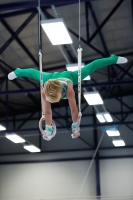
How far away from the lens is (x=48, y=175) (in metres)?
17.1

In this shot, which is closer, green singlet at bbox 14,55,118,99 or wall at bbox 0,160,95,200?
green singlet at bbox 14,55,118,99

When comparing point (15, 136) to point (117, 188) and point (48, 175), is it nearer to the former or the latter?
point (48, 175)

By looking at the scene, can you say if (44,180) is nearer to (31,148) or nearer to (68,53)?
(31,148)

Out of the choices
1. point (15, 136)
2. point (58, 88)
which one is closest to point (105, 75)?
point (15, 136)

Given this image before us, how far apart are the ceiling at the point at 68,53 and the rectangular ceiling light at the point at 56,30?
844 millimetres

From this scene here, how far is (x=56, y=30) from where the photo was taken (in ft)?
22.4

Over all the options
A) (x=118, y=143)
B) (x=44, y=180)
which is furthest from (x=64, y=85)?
(x=44, y=180)

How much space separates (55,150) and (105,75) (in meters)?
5.37

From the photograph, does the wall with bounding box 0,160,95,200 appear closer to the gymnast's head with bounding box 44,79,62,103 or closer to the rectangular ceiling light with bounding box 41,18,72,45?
the rectangular ceiling light with bounding box 41,18,72,45

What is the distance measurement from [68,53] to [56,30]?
4.52 meters

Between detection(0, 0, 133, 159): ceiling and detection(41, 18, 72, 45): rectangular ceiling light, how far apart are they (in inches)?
33.2

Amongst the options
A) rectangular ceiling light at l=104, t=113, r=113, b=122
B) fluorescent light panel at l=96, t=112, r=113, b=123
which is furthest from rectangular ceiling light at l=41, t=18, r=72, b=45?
rectangular ceiling light at l=104, t=113, r=113, b=122

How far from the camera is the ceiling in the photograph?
356 inches

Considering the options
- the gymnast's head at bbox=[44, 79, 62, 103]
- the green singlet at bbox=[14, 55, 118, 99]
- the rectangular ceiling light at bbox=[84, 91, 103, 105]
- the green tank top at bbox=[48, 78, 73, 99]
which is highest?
the rectangular ceiling light at bbox=[84, 91, 103, 105]
